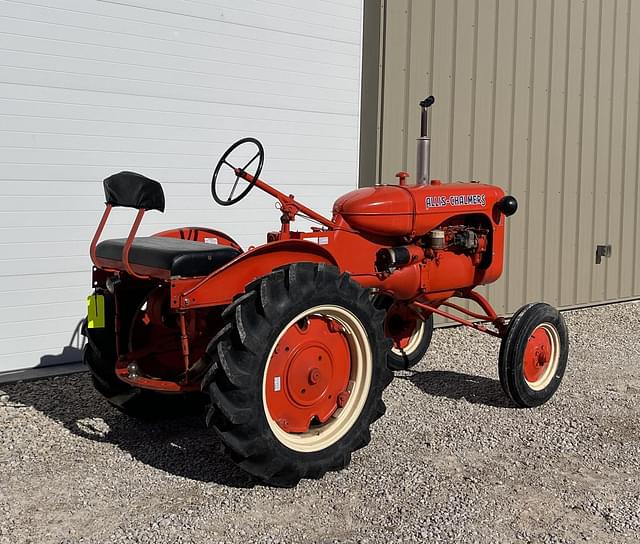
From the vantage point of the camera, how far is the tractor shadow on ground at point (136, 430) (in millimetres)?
3804

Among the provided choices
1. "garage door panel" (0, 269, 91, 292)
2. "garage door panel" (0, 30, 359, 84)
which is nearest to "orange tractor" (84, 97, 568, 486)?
"garage door panel" (0, 269, 91, 292)

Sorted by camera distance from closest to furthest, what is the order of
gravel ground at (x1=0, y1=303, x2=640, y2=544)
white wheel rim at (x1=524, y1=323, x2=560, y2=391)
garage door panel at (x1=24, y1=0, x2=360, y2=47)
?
1. gravel ground at (x1=0, y1=303, x2=640, y2=544)
2. white wheel rim at (x1=524, y1=323, x2=560, y2=391)
3. garage door panel at (x1=24, y1=0, x2=360, y2=47)

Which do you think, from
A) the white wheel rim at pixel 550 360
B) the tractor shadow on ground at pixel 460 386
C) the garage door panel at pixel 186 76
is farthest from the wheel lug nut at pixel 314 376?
the garage door panel at pixel 186 76

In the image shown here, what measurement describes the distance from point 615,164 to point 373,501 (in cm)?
656

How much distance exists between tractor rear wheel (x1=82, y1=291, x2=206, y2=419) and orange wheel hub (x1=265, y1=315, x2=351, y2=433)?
105 centimetres

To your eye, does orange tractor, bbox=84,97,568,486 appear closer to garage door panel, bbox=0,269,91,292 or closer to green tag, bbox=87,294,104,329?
green tag, bbox=87,294,104,329

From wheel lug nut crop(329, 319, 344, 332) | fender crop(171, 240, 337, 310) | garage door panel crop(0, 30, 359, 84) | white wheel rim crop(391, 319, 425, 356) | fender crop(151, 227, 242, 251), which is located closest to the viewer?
fender crop(171, 240, 337, 310)

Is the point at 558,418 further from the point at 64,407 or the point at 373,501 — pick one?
the point at 64,407

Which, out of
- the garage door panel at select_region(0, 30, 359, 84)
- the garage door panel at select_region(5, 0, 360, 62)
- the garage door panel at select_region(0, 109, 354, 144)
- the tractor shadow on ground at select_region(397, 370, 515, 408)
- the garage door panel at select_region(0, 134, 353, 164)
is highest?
the garage door panel at select_region(5, 0, 360, 62)

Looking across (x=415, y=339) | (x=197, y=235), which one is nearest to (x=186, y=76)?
(x=197, y=235)

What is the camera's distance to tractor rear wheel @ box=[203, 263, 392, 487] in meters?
3.36

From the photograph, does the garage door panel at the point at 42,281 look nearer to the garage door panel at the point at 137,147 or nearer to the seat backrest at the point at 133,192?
the garage door panel at the point at 137,147

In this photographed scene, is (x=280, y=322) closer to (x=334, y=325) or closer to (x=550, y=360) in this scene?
(x=334, y=325)

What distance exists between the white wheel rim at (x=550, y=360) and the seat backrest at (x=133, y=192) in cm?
251
